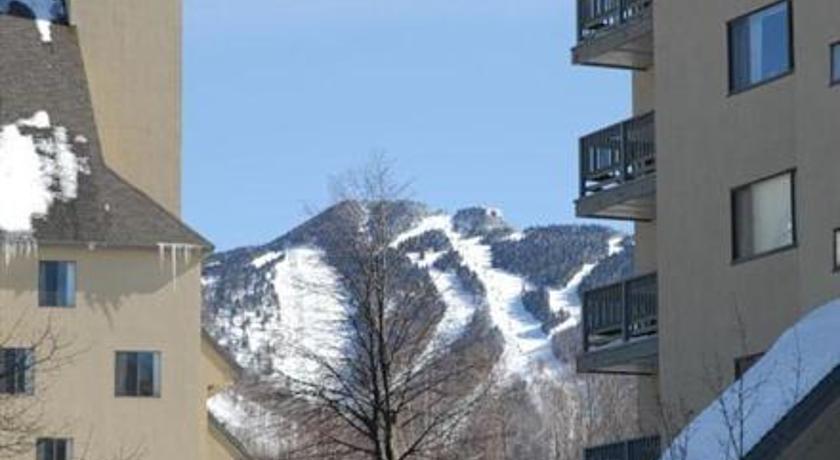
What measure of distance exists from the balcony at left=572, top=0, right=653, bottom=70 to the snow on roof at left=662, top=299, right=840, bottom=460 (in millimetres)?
9581

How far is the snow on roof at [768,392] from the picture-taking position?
1192 inches

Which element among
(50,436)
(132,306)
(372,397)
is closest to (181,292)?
(132,306)

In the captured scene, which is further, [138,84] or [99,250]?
[138,84]

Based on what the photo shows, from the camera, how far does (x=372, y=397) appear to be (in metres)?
50.8

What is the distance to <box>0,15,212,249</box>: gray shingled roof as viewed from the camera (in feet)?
246

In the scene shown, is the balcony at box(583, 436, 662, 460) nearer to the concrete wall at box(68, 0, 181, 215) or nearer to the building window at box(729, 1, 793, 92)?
the building window at box(729, 1, 793, 92)

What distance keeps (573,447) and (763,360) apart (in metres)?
96.3

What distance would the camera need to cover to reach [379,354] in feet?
164

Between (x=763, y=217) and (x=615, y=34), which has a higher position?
(x=615, y=34)

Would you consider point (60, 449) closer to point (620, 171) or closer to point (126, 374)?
point (126, 374)

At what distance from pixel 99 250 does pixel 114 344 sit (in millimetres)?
2957

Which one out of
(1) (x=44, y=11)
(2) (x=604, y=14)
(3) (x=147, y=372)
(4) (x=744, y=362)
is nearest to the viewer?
(4) (x=744, y=362)

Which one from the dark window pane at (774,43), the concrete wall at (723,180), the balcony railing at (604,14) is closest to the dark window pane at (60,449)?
the balcony railing at (604,14)

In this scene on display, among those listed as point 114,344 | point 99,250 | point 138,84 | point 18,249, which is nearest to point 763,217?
point 114,344
